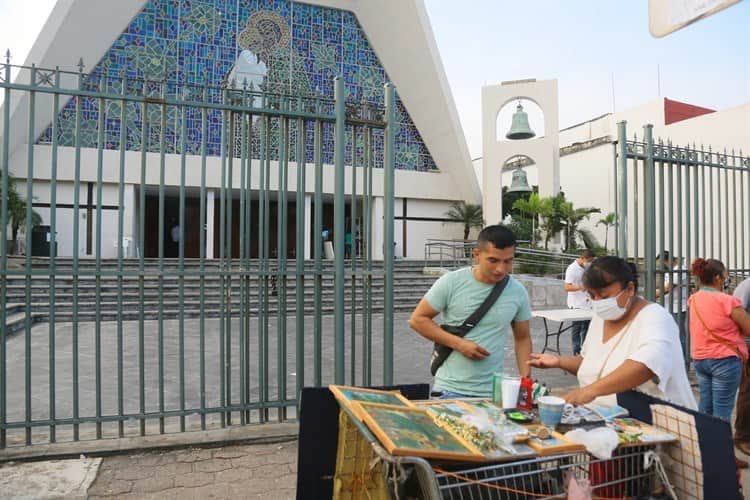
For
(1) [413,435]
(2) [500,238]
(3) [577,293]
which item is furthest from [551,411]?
(3) [577,293]

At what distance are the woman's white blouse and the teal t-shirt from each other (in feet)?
1.52

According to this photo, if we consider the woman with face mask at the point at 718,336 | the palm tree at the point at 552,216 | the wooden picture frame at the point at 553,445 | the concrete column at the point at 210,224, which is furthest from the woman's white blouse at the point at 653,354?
the concrete column at the point at 210,224

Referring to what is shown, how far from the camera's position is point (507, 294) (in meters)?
2.62

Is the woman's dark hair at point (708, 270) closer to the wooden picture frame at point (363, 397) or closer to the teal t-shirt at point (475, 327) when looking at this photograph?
the teal t-shirt at point (475, 327)

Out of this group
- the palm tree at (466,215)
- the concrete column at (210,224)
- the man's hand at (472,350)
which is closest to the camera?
the man's hand at (472,350)

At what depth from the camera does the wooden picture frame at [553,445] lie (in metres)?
1.62

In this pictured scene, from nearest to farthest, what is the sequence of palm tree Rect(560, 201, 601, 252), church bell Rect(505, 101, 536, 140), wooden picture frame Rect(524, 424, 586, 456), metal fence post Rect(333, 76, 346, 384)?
wooden picture frame Rect(524, 424, 586, 456)
metal fence post Rect(333, 76, 346, 384)
church bell Rect(505, 101, 536, 140)
palm tree Rect(560, 201, 601, 252)

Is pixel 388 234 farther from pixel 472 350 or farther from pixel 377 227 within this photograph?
pixel 377 227

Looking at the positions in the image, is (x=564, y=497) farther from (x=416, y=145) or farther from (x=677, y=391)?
(x=416, y=145)

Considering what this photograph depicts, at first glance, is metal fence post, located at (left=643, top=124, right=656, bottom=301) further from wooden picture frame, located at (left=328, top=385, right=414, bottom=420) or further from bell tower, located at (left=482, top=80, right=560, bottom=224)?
bell tower, located at (left=482, top=80, right=560, bottom=224)

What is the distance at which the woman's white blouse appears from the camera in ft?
6.69

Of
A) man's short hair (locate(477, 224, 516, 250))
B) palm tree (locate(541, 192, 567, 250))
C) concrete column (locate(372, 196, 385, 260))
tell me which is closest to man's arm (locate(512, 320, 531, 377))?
man's short hair (locate(477, 224, 516, 250))

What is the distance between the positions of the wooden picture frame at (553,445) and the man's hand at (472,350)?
2.39ft

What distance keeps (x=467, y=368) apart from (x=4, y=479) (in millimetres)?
2677
